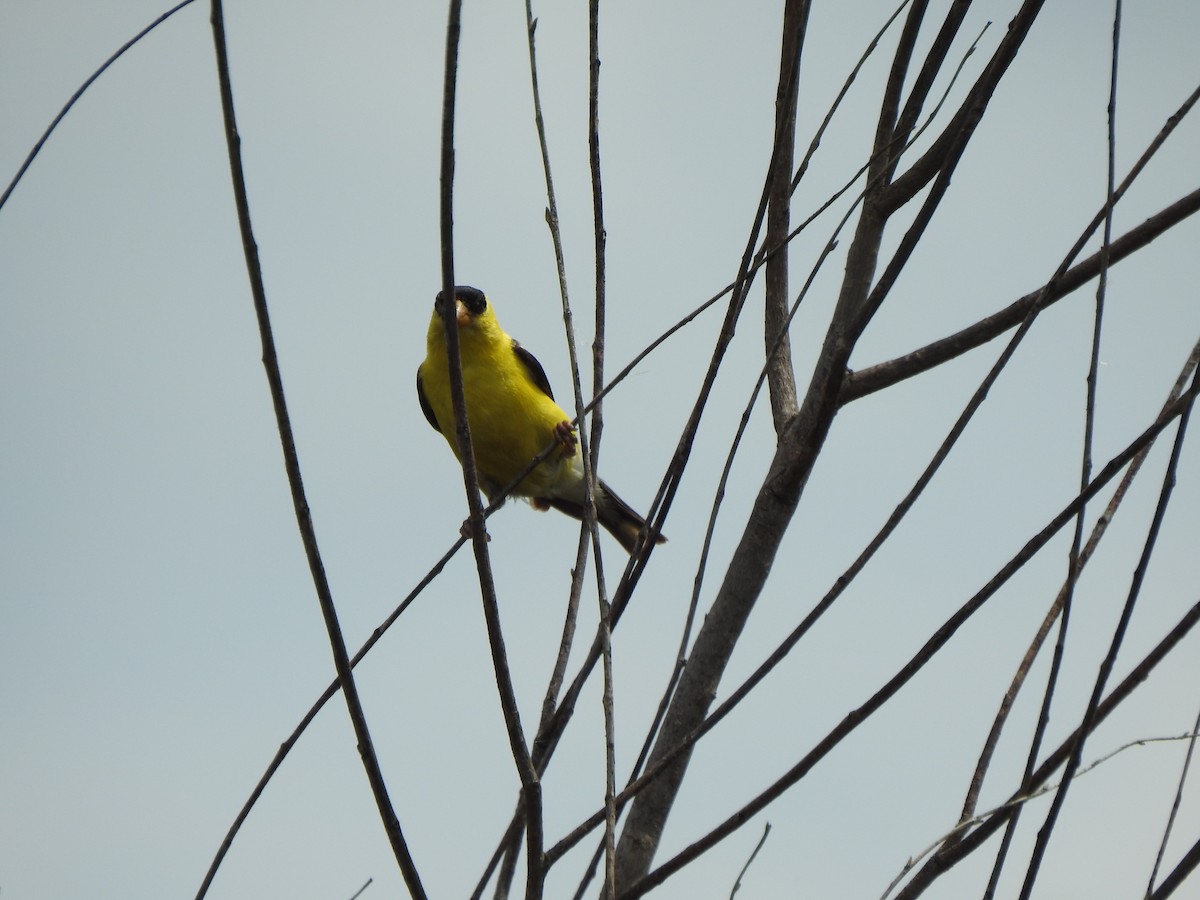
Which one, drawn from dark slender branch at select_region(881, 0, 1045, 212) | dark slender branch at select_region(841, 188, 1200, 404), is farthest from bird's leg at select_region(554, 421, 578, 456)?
dark slender branch at select_region(881, 0, 1045, 212)

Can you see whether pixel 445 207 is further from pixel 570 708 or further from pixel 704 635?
pixel 704 635

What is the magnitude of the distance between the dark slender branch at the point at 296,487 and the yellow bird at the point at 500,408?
14.7 ft

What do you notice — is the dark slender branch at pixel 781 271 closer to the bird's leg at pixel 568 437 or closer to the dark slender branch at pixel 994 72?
the dark slender branch at pixel 994 72

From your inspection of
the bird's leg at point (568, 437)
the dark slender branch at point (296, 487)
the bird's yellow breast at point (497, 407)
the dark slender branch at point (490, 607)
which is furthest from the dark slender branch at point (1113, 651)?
the bird's yellow breast at point (497, 407)

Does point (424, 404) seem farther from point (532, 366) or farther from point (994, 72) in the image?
point (994, 72)

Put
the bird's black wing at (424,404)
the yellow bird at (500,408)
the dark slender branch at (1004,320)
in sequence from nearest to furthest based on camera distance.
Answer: the dark slender branch at (1004,320), the yellow bird at (500,408), the bird's black wing at (424,404)

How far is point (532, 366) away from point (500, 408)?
2.13 ft

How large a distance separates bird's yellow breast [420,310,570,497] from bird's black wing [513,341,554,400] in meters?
0.04

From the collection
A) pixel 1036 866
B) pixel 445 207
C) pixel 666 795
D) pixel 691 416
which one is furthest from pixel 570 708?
pixel 445 207

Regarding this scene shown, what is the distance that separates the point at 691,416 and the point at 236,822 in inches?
37.8

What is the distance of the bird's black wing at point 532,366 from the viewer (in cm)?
717

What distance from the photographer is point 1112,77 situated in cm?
211

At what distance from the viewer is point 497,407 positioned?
21.8 ft

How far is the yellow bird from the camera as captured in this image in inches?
261
